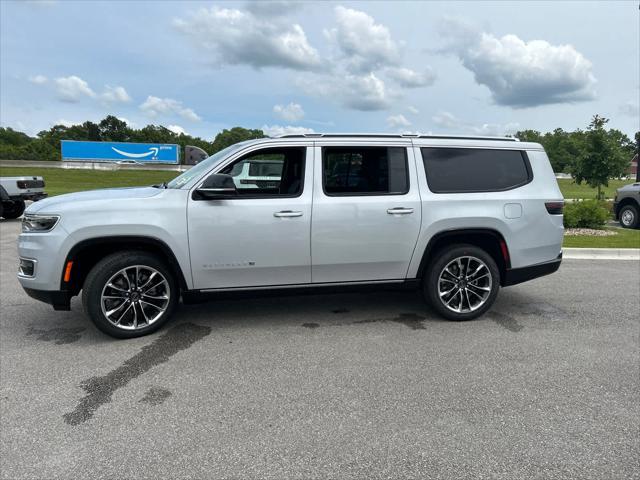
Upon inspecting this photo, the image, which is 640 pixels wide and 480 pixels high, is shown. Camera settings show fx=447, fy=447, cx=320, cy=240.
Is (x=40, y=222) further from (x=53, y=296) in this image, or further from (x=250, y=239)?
(x=250, y=239)

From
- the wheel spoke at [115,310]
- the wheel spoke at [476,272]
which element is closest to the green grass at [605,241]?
the wheel spoke at [476,272]

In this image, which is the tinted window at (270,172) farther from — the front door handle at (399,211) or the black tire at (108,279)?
the black tire at (108,279)

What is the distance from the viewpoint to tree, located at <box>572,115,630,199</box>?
58.5 ft

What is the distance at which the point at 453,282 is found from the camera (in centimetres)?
485

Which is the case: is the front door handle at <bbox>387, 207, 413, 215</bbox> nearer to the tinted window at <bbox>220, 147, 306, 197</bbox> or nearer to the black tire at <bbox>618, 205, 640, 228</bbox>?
the tinted window at <bbox>220, 147, 306, 197</bbox>

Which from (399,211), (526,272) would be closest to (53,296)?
(399,211)

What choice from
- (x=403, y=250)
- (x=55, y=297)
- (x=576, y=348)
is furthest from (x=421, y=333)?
(x=55, y=297)

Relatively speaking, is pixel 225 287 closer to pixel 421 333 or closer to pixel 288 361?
pixel 288 361

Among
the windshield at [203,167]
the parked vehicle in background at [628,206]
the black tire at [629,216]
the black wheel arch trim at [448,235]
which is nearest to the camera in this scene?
the windshield at [203,167]

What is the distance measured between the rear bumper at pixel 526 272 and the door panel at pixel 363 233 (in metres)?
1.21

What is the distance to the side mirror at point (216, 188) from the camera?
163 inches

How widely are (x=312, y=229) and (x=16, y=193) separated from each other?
13150 millimetres

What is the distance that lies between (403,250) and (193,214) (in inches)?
83.9

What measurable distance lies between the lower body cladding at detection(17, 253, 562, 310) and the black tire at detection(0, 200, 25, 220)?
38.5 feet
